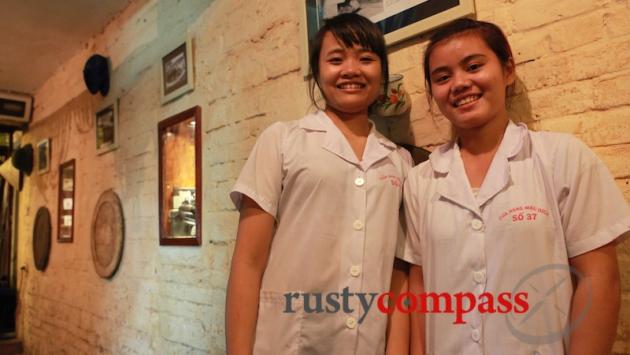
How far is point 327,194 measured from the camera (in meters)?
0.86

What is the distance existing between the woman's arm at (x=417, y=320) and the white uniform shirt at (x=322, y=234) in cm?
6

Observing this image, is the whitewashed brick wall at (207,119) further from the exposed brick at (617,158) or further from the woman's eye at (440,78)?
the woman's eye at (440,78)

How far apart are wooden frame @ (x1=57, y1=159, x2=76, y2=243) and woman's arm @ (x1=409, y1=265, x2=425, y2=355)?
265cm

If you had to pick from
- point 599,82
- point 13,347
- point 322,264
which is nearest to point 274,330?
point 322,264

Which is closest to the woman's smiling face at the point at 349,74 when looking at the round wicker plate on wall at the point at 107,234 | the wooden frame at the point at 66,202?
the round wicker plate on wall at the point at 107,234

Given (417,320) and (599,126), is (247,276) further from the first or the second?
(599,126)

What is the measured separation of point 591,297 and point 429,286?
0.85ft

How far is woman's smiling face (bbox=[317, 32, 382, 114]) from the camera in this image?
91 centimetres

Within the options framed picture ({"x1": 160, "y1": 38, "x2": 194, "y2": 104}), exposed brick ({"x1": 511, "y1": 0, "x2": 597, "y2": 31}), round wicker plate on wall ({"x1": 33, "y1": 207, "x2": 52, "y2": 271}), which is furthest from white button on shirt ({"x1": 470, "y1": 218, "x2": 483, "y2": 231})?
round wicker plate on wall ({"x1": 33, "y1": 207, "x2": 52, "y2": 271})

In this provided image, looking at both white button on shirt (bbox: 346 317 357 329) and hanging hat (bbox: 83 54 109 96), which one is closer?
white button on shirt (bbox: 346 317 357 329)

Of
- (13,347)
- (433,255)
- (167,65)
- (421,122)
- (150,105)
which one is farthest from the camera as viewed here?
(13,347)

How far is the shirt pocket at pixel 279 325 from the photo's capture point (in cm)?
83

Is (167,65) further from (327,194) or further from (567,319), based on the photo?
(567,319)

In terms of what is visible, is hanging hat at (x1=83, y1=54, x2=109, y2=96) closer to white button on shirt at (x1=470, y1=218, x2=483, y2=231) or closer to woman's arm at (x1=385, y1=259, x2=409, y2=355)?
woman's arm at (x1=385, y1=259, x2=409, y2=355)
